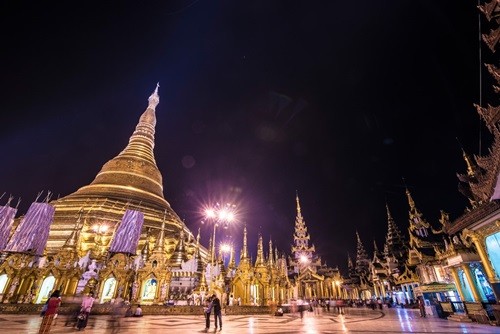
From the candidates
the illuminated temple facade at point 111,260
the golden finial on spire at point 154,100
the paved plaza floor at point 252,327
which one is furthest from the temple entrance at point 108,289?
the golden finial on spire at point 154,100

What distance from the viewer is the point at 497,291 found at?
1260 centimetres

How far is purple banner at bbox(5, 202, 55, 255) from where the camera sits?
77.4ft

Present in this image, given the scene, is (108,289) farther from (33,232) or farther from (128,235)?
(33,232)

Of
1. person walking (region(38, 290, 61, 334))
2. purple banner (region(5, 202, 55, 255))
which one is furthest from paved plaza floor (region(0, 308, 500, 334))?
purple banner (region(5, 202, 55, 255))

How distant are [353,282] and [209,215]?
163 ft

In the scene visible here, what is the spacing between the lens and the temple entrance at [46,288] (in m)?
21.5

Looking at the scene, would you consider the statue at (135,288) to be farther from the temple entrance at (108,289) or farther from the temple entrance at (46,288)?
the temple entrance at (46,288)

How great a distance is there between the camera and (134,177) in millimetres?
41688

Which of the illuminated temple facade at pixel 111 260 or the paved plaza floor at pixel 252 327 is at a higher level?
the illuminated temple facade at pixel 111 260

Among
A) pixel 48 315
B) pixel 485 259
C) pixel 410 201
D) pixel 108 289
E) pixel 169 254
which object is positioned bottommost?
pixel 48 315

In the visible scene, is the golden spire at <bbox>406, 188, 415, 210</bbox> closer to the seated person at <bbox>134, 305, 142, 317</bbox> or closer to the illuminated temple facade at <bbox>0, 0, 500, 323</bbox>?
the illuminated temple facade at <bbox>0, 0, 500, 323</bbox>

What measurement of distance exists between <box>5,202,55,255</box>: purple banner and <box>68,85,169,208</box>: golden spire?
10.2 metres

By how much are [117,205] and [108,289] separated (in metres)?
14.6

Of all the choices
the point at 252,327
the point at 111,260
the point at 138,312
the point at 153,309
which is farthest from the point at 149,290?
the point at 252,327
